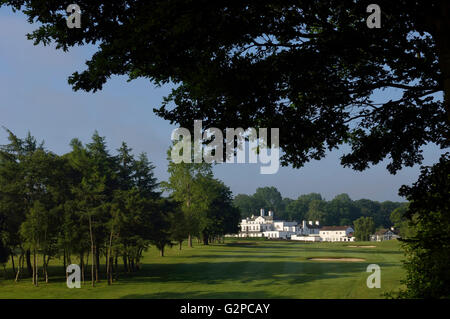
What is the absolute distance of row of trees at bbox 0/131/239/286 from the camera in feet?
133

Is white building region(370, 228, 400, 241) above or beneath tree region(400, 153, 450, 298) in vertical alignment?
beneath

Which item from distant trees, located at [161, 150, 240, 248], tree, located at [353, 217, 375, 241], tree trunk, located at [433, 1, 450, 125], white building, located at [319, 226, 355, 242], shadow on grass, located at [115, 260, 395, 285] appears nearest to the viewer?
tree trunk, located at [433, 1, 450, 125]

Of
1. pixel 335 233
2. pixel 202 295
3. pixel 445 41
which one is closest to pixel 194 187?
pixel 202 295

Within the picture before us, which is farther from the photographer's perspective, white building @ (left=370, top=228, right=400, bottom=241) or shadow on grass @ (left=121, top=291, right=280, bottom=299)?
white building @ (left=370, top=228, right=400, bottom=241)

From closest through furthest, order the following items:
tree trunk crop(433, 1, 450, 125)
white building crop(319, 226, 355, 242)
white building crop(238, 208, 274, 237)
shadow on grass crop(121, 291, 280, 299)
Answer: tree trunk crop(433, 1, 450, 125)
shadow on grass crop(121, 291, 280, 299)
white building crop(319, 226, 355, 242)
white building crop(238, 208, 274, 237)

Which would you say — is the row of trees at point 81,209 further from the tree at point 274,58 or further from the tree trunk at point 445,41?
the tree trunk at point 445,41

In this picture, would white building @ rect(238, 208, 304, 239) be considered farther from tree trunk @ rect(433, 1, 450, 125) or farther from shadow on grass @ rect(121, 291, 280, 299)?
tree trunk @ rect(433, 1, 450, 125)

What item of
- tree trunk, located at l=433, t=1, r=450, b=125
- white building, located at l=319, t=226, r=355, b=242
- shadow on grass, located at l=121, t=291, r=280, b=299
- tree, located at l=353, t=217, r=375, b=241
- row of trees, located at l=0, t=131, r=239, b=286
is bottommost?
white building, located at l=319, t=226, r=355, b=242

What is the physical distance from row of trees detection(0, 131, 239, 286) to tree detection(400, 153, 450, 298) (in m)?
31.3

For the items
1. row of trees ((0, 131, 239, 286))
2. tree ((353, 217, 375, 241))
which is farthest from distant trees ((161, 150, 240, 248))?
tree ((353, 217, 375, 241))

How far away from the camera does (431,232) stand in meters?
13.6

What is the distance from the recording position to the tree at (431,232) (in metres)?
8.73

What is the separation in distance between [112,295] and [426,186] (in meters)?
29.3
